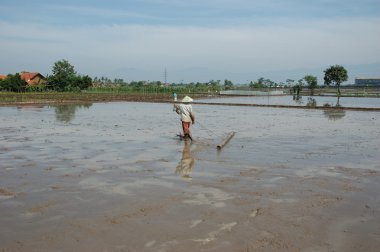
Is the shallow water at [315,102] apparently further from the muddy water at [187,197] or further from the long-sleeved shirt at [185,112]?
the muddy water at [187,197]

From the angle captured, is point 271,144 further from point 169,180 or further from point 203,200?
point 203,200

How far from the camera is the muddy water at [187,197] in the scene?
4.07m

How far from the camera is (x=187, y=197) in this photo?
5594 mm

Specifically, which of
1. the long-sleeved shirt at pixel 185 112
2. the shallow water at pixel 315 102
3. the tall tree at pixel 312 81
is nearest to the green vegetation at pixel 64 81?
the shallow water at pixel 315 102

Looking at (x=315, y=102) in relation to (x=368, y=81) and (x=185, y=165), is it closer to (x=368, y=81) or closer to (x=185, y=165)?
(x=185, y=165)

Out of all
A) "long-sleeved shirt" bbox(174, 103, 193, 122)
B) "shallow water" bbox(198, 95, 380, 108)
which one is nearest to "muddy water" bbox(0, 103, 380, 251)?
"long-sleeved shirt" bbox(174, 103, 193, 122)

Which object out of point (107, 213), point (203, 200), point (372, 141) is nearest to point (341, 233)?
point (203, 200)

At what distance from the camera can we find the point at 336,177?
7.02 metres

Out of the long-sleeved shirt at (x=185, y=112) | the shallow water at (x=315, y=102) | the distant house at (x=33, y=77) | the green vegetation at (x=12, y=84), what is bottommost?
the shallow water at (x=315, y=102)

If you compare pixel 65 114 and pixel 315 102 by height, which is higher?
pixel 65 114

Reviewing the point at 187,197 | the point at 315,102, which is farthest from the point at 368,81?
the point at 187,197

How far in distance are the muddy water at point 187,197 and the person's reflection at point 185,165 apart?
0.02 m

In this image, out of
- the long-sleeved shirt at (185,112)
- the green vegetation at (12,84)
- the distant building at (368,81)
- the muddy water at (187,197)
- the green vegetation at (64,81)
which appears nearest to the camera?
the muddy water at (187,197)

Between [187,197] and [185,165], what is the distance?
234 cm
